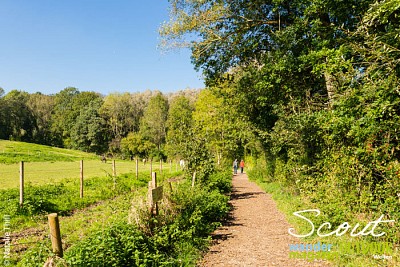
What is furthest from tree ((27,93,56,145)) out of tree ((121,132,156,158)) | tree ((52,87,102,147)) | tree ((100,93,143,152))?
tree ((121,132,156,158))

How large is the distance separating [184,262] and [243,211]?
237 inches

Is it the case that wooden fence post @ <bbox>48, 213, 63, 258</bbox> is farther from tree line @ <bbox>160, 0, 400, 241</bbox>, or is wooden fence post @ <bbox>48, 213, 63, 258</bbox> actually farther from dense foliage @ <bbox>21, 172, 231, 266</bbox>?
tree line @ <bbox>160, 0, 400, 241</bbox>

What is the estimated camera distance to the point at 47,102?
263 feet

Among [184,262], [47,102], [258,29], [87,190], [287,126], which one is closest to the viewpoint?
[184,262]

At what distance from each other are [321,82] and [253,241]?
784 centimetres

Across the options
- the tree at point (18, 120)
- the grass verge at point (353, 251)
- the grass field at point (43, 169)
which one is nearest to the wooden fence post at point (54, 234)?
the grass verge at point (353, 251)

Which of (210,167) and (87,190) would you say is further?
(87,190)

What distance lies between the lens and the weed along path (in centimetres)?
616

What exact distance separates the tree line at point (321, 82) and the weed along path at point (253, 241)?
4.51ft

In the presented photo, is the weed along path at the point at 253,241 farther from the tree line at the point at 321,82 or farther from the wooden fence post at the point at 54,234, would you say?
the wooden fence post at the point at 54,234

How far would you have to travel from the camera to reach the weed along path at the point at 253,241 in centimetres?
616

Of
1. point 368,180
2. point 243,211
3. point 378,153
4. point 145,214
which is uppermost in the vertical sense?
point 378,153

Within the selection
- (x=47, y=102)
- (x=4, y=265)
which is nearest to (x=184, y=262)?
(x=4, y=265)

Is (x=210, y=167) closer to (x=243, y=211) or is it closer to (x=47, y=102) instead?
(x=243, y=211)
